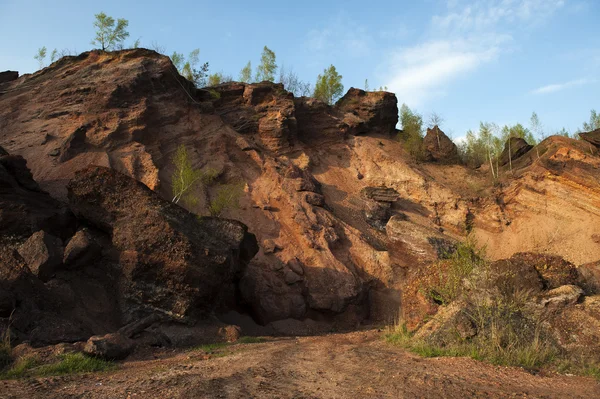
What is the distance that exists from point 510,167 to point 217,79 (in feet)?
70.6

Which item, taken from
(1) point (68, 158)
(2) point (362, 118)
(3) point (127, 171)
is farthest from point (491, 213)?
(1) point (68, 158)

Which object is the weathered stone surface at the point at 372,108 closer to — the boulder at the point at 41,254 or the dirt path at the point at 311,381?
the boulder at the point at 41,254

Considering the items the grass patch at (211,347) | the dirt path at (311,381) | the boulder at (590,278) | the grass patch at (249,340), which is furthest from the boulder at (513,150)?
the dirt path at (311,381)

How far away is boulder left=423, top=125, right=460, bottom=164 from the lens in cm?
3081

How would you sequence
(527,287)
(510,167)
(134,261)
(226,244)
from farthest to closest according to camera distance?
(510,167) < (226,244) < (134,261) < (527,287)

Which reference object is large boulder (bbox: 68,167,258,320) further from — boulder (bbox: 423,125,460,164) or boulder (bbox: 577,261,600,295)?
boulder (bbox: 423,125,460,164)

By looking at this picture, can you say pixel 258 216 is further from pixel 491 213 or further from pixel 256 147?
pixel 491 213

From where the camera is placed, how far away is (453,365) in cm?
817

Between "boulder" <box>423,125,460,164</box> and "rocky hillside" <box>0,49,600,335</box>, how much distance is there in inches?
5.3

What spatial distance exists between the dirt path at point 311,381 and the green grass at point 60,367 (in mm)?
521

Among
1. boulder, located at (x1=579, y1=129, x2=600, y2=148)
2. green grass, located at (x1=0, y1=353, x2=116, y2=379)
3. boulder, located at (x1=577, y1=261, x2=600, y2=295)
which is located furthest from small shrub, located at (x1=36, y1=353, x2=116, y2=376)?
boulder, located at (x1=579, y1=129, x2=600, y2=148)

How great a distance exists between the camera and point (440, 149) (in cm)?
3088

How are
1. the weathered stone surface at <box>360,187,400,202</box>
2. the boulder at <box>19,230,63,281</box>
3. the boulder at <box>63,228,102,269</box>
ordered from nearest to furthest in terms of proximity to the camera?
the boulder at <box>19,230,63,281</box> < the boulder at <box>63,228,102,269</box> < the weathered stone surface at <box>360,187,400,202</box>

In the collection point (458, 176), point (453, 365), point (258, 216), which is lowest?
point (453, 365)
